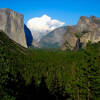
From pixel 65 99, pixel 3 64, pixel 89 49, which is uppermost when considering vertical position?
pixel 89 49

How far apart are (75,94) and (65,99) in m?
9.16

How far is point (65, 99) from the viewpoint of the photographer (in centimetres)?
4456

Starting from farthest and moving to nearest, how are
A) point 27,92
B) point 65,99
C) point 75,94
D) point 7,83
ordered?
point 27,92
point 65,99
point 75,94
point 7,83

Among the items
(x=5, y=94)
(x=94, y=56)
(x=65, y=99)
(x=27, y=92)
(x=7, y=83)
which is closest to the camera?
(x=5, y=94)

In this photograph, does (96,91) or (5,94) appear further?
(96,91)

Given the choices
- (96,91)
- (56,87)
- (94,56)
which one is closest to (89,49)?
(94,56)

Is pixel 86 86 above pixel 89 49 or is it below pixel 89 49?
below

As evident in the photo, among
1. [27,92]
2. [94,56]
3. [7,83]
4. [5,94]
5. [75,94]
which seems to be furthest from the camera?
[27,92]

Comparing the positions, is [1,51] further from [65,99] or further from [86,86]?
[65,99]

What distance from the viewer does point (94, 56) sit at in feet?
85.4

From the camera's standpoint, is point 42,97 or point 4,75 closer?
point 4,75

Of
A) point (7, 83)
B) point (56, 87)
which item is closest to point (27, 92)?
point (56, 87)

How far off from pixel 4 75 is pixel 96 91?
1730cm

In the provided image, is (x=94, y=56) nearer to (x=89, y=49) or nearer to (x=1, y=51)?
(x=89, y=49)
